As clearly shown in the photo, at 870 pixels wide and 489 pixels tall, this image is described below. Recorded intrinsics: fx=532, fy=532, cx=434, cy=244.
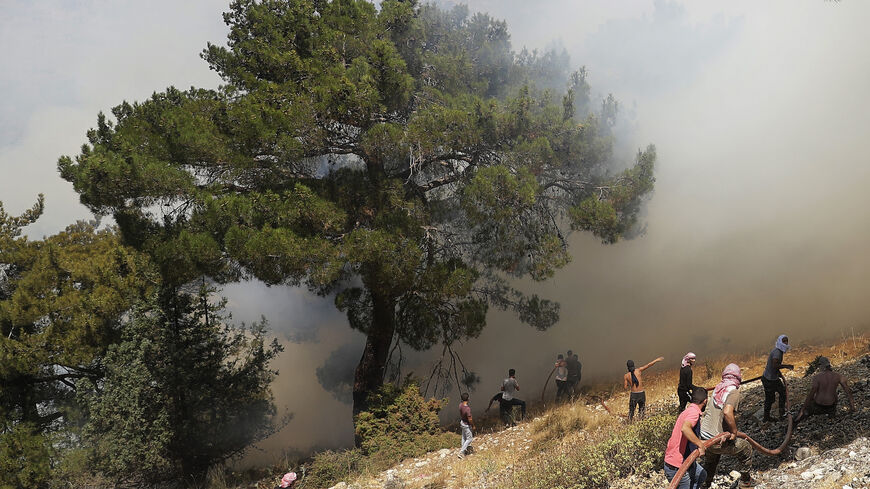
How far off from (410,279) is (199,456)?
789 cm

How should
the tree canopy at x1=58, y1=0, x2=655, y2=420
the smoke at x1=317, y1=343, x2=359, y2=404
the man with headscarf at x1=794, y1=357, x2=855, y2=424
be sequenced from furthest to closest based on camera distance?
the smoke at x1=317, y1=343, x2=359, y2=404 < the tree canopy at x1=58, y1=0, x2=655, y2=420 < the man with headscarf at x1=794, y1=357, x2=855, y2=424

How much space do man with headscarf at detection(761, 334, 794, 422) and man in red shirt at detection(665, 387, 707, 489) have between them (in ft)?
8.36

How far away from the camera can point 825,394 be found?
684 cm

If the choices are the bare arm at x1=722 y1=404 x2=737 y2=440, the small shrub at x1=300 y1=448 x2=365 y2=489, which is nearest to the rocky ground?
the small shrub at x1=300 y1=448 x2=365 y2=489

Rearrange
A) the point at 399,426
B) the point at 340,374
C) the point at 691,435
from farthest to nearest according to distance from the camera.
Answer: the point at 340,374 < the point at 399,426 < the point at 691,435

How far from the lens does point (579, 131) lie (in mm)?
13523

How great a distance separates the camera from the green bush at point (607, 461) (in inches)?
286

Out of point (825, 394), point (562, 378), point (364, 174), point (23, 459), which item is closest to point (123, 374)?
point (23, 459)

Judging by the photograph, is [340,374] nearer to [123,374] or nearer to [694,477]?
[123,374]

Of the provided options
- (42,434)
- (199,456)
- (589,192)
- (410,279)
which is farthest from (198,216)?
(589,192)

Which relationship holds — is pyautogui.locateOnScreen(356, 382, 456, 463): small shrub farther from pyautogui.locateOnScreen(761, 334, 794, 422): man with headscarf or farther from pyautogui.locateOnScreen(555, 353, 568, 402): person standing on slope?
pyautogui.locateOnScreen(761, 334, 794, 422): man with headscarf

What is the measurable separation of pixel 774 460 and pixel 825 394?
3.86 feet

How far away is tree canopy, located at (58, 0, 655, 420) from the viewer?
12.2 metres

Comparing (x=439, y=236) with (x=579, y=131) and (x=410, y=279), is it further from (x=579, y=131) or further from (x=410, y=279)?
(x=579, y=131)
